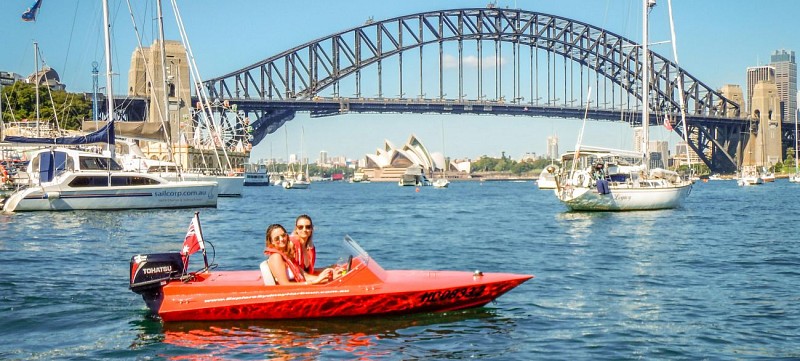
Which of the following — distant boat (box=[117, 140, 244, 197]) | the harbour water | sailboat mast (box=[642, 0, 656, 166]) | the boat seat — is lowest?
the harbour water

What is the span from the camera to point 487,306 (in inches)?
503

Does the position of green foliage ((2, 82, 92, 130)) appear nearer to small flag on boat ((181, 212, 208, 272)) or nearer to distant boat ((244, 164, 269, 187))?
distant boat ((244, 164, 269, 187))

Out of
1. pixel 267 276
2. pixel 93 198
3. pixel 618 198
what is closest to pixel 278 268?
pixel 267 276

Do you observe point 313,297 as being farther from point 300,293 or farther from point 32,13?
point 32,13

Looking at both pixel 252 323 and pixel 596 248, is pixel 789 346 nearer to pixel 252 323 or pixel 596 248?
pixel 252 323

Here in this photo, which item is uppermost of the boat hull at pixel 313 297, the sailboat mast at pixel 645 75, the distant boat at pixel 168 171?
the sailboat mast at pixel 645 75

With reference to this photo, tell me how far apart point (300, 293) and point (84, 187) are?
74.2 ft

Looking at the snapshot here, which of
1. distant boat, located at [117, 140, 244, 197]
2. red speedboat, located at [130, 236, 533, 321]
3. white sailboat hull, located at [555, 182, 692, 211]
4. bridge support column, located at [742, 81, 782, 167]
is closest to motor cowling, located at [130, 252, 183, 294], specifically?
red speedboat, located at [130, 236, 533, 321]

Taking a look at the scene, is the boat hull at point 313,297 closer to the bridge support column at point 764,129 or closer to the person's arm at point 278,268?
the person's arm at point 278,268

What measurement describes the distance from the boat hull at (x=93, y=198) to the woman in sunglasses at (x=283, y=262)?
22268 millimetres

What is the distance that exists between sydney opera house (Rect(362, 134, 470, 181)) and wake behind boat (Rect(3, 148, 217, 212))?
115990mm

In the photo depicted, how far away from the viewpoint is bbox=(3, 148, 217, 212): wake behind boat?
105ft

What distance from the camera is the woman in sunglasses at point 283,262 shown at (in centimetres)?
1126

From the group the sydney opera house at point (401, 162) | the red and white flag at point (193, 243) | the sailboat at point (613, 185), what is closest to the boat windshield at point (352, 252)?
the red and white flag at point (193, 243)
